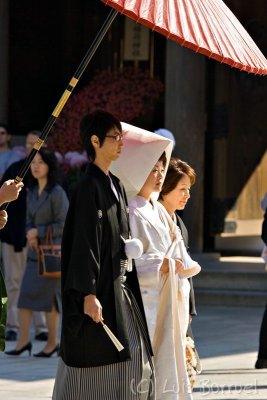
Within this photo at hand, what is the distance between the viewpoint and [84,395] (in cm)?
594

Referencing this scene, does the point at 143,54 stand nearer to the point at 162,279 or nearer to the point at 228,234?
the point at 228,234

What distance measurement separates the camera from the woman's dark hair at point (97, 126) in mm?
6062

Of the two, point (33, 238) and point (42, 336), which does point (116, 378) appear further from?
point (42, 336)

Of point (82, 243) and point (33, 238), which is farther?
point (33, 238)

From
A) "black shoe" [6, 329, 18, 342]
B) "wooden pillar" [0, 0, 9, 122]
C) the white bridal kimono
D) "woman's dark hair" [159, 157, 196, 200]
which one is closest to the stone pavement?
"black shoe" [6, 329, 18, 342]

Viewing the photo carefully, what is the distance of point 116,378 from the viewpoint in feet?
19.6

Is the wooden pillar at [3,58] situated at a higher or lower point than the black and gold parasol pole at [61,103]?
lower

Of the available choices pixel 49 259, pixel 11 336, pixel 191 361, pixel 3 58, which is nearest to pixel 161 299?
pixel 191 361

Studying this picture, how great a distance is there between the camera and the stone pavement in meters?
8.32

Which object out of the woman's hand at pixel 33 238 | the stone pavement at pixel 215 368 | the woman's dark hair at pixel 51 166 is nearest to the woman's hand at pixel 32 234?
the woman's hand at pixel 33 238

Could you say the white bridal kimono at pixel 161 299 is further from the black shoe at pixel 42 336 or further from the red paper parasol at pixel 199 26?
the black shoe at pixel 42 336

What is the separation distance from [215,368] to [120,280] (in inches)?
139

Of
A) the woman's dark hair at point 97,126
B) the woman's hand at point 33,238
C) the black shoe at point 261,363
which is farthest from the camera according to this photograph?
the woman's hand at point 33,238

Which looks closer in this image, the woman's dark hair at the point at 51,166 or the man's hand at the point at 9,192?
the man's hand at the point at 9,192
